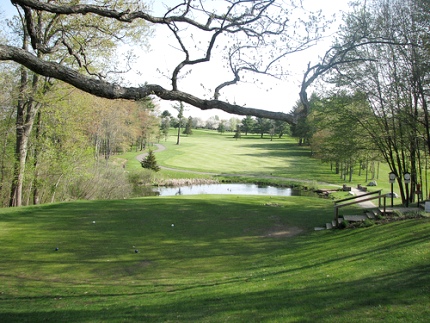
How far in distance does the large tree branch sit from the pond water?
31891 millimetres

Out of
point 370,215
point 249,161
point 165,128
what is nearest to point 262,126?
point 165,128

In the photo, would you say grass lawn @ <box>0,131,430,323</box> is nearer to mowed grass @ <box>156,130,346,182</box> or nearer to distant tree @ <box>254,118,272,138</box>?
mowed grass @ <box>156,130,346,182</box>

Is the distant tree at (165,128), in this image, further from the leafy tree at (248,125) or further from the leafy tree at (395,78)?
the leafy tree at (395,78)

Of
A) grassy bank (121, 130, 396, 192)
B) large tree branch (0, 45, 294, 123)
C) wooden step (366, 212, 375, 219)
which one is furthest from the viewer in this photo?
grassy bank (121, 130, 396, 192)

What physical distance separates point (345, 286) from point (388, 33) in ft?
53.9

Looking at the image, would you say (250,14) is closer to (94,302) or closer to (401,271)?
(401,271)

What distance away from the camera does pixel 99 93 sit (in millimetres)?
6000

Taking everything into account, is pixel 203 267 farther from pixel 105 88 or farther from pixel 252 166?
pixel 252 166

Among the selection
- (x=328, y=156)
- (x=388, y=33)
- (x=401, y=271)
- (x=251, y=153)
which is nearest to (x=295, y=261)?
(x=401, y=271)

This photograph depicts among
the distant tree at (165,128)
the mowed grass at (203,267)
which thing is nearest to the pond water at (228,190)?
the mowed grass at (203,267)

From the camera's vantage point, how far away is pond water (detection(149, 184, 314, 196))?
3944 centimetres

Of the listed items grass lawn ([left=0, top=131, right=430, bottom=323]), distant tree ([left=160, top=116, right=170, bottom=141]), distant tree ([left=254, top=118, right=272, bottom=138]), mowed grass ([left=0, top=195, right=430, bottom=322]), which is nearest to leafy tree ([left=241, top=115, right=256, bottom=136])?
distant tree ([left=254, top=118, right=272, bottom=138])

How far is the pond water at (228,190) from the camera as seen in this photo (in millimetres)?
39438

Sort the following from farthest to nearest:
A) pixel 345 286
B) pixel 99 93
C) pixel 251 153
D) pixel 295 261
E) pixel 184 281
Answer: pixel 251 153, pixel 295 261, pixel 184 281, pixel 345 286, pixel 99 93
